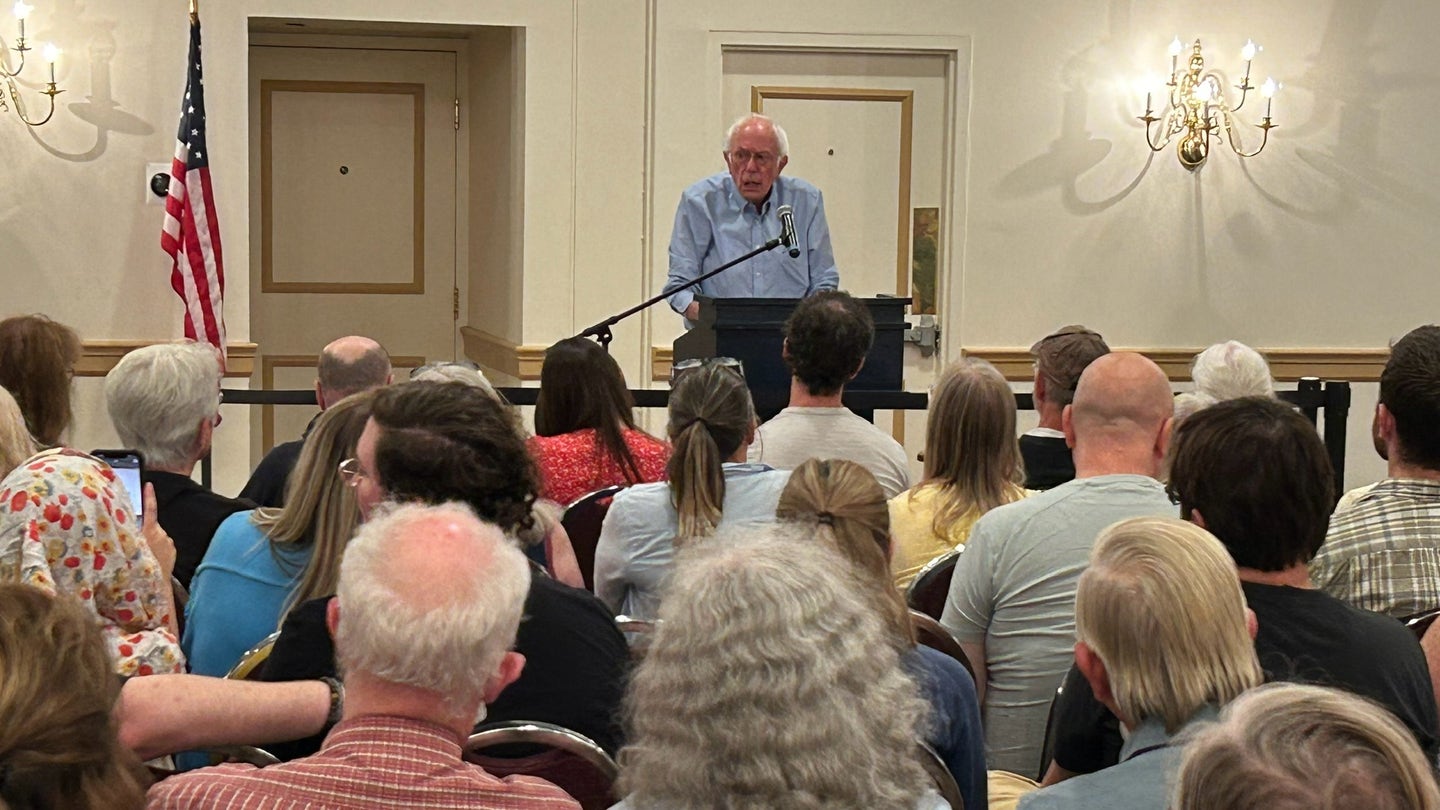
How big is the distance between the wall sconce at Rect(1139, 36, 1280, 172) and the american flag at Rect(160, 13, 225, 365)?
14.1ft

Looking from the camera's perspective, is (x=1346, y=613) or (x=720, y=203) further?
(x=720, y=203)

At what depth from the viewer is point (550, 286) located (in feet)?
24.7

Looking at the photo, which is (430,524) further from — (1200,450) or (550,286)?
(550,286)

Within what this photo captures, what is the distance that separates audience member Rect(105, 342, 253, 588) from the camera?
3242 mm

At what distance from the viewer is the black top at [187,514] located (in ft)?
10.5

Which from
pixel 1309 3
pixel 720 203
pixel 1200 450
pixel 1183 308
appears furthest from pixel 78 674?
pixel 1309 3

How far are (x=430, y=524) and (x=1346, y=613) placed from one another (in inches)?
52.4

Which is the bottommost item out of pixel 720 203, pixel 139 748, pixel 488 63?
pixel 139 748

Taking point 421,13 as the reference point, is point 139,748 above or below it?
below

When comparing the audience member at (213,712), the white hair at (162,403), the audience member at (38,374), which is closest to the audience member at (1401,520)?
the audience member at (213,712)

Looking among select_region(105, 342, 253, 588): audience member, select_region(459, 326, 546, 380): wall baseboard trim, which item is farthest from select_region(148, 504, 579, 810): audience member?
select_region(459, 326, 546, 380): wall baseboard trim

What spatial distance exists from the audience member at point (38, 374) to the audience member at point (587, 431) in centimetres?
109

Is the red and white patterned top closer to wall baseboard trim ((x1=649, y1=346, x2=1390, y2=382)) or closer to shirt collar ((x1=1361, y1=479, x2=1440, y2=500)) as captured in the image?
shirt collar ((x1=1361, y1=479, x2=1440, y2=500))

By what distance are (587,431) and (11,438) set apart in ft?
4.80
